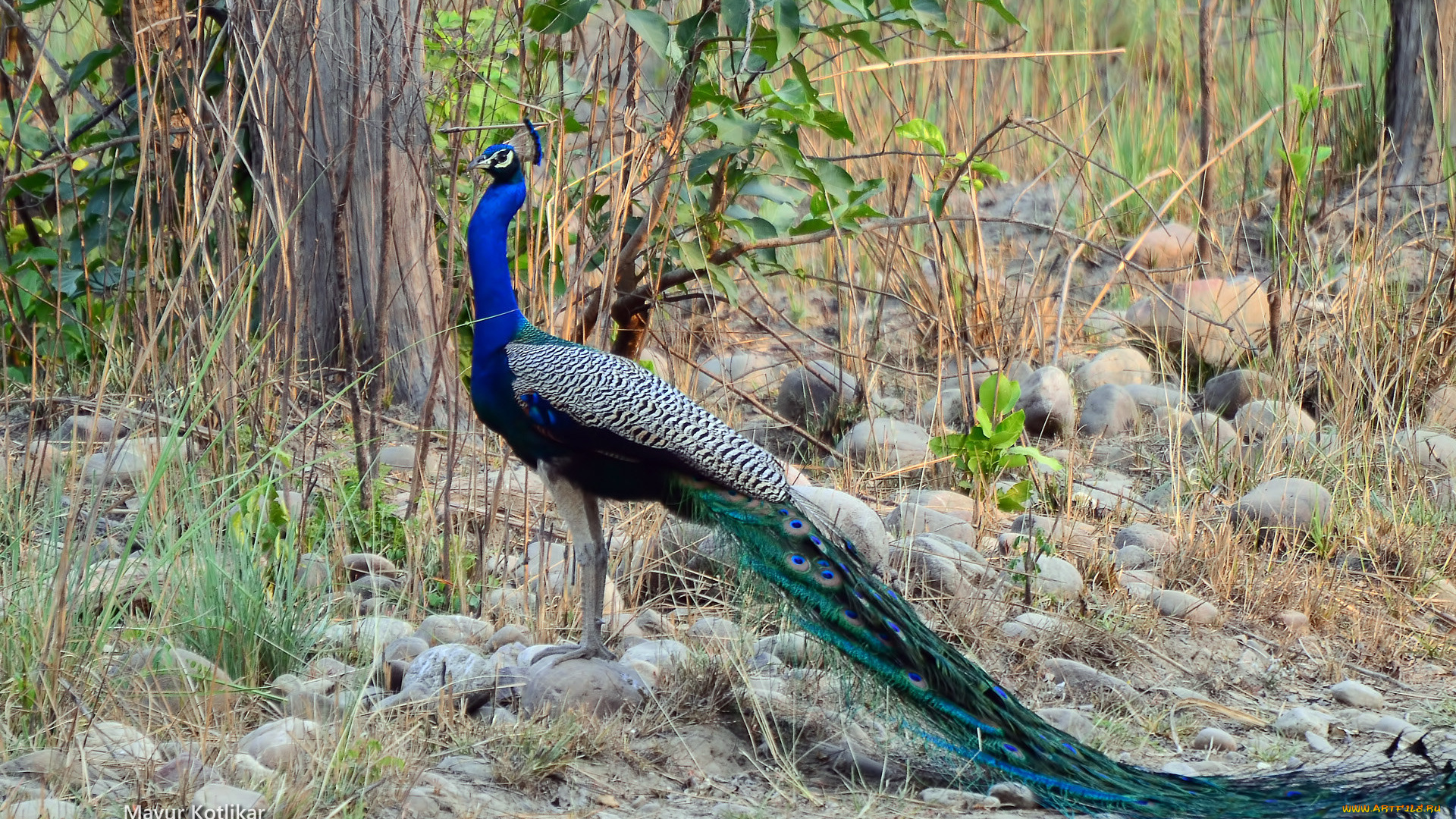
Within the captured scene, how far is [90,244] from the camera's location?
471 cm

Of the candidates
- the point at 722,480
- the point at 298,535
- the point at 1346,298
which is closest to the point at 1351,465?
the point at 1346,298

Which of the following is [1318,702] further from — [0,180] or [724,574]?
[0,180]

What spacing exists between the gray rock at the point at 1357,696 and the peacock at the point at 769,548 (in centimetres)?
32

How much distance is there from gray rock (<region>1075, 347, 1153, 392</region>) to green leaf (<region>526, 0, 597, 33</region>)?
3.01m

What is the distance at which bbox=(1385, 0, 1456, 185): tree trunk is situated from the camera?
6582mm

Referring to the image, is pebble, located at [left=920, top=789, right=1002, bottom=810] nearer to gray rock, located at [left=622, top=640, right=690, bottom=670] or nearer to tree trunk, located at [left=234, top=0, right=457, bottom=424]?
gray rock, located at [left=622, top=640, right=690, bottom=670]

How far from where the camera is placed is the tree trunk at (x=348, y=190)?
141 inches

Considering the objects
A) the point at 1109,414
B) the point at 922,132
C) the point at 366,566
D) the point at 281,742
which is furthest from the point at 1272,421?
the point at 281,742

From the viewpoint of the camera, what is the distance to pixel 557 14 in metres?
3.69

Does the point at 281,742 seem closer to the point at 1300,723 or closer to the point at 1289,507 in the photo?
the point at 1300,723

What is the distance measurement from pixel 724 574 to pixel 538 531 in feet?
2.35

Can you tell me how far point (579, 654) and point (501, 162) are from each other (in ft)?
3.89

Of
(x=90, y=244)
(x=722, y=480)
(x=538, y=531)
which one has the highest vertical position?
(x=90, y=244)

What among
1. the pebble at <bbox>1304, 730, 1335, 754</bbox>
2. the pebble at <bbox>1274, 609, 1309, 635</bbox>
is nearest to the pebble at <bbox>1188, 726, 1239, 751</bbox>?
the pebble at <bbox>1304, 730, 1335, 754</bbox>
